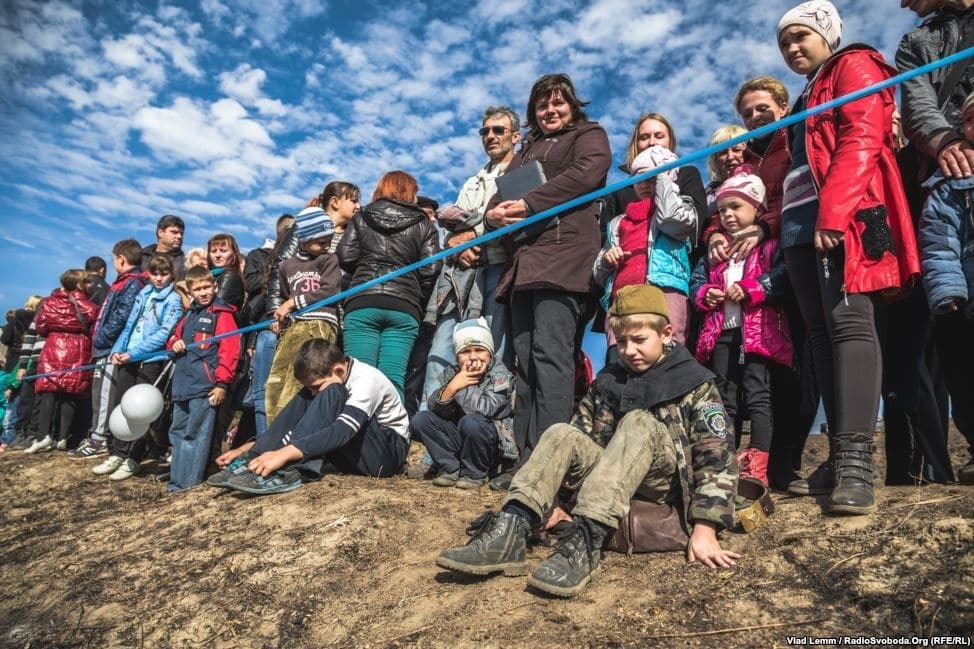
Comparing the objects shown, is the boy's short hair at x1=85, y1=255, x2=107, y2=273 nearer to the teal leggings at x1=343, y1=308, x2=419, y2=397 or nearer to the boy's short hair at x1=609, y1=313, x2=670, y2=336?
the teal leggings at x1=343, y1=308, x2=419, y2=397

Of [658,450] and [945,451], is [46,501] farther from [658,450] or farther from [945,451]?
[945,451]

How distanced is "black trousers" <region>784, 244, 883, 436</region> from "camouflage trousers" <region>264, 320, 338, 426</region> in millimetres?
3746

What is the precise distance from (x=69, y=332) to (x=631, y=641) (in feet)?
27.0

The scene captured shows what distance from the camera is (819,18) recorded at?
3.14 metres

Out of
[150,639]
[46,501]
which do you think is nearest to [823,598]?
[150,639]

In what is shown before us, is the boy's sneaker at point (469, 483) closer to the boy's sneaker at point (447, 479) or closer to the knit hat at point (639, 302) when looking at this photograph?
the boy's sneaker at point (447, 479)

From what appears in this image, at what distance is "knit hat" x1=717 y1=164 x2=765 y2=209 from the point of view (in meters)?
3.70

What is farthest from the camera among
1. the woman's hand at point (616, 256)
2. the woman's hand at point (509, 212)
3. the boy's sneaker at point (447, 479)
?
the boy's sneaker at point (447, 479)

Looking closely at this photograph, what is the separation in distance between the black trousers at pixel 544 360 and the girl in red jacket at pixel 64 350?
6.33 meters

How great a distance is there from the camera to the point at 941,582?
2104mm

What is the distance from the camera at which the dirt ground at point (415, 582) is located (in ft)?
7.13

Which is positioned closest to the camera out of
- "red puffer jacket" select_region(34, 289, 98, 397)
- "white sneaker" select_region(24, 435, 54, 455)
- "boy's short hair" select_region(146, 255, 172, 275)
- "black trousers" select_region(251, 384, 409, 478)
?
"black trousers" select_region(251, 384, 409, 478)

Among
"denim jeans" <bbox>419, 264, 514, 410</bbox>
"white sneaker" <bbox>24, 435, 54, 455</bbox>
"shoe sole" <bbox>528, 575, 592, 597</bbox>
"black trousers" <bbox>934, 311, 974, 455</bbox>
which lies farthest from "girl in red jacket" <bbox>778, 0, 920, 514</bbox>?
"white sneaker" <bbox>24, 435, 54, 455</bbox>

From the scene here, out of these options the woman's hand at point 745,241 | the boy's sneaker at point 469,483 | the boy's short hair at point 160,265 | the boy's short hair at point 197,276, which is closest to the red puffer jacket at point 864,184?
the woman's hand at point 745,241
